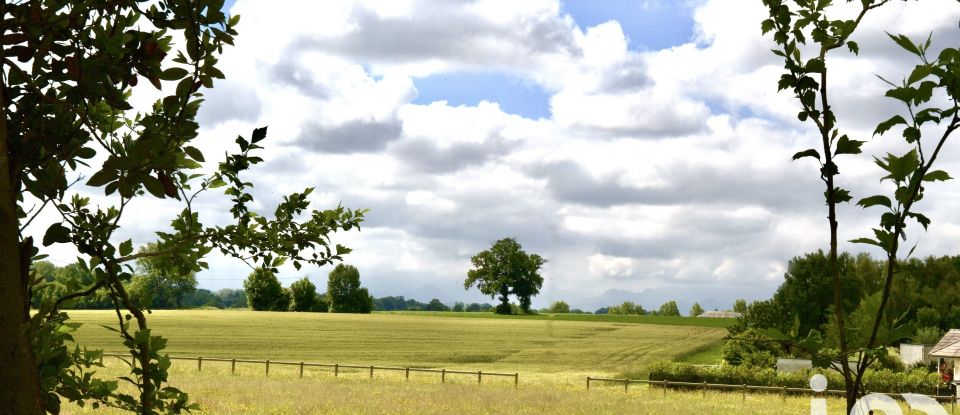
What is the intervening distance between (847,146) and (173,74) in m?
2.46

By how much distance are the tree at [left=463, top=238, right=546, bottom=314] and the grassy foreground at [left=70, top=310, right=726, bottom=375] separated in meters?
19.3

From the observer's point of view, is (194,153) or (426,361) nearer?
(194,153)

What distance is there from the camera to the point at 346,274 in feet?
362

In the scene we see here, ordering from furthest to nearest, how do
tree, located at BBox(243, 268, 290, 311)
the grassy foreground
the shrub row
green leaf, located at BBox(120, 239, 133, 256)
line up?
tree, located at BBox(243, 268, 290, 311)
the grassy foreground
the shrub row
green leaf, located at BBox(120, 239, 133, 256)

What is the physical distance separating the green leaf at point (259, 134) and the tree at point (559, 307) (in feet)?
409

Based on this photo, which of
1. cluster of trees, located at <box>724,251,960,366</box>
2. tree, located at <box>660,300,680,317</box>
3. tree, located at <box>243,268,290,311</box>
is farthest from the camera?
tree, located at <box>660,300,680,317</box>

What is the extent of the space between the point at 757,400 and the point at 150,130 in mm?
31223

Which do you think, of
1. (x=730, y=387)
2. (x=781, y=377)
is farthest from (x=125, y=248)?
(x=781, y=377)

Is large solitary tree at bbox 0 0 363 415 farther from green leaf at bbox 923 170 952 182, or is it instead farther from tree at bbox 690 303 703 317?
tree at bbox 690 303 703 317

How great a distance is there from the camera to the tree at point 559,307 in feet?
429

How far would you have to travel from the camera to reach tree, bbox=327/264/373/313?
109 meters

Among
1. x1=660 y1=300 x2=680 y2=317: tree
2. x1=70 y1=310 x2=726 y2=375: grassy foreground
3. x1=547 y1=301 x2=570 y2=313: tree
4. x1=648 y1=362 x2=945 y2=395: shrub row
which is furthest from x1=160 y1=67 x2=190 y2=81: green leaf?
x1=660 y1=300 x2=680 y2=317: tree

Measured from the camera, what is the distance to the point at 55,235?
3.27 m

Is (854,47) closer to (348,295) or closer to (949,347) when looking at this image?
(949,347)
